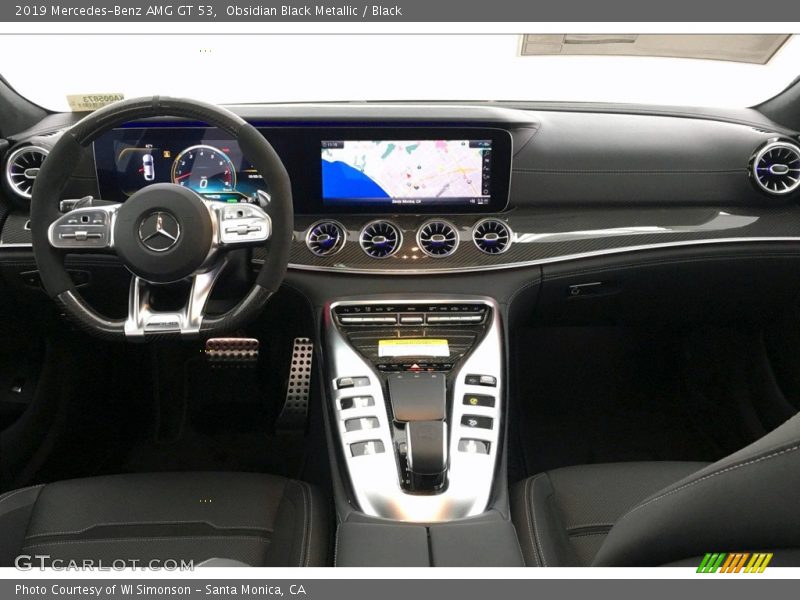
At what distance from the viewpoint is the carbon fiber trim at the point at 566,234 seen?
1830 mm

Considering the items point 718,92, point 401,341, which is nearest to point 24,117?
point 401,341

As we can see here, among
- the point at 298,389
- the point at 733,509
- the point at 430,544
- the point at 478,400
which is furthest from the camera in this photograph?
the point at 298,389

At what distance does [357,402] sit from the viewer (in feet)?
5.15

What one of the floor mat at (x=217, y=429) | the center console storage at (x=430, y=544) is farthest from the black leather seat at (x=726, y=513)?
the floor mat at (x=217, y=429)

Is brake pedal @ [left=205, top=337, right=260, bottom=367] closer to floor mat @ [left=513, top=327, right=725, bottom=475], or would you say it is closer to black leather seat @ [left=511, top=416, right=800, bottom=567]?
floor mat @ [left=513, top=327, right=725, bottom=475]

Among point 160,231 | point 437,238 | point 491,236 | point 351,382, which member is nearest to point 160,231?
point 160,231

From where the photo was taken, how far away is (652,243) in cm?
188

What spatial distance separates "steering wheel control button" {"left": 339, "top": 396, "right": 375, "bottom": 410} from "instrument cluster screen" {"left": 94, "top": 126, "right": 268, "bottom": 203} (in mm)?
602

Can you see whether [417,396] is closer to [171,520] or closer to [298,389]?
[171,520]

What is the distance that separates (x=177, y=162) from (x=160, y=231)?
47 centimetres

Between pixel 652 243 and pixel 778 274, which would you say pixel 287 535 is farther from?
pixel 778 274

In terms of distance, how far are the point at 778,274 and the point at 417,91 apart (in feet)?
4.06

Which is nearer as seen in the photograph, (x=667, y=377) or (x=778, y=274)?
(x=778, y=274)

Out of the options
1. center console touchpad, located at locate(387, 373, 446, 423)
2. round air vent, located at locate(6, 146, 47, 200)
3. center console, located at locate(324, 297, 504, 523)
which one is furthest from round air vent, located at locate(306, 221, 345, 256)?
round air vent, located at locate(6, 146, 47, 200)
